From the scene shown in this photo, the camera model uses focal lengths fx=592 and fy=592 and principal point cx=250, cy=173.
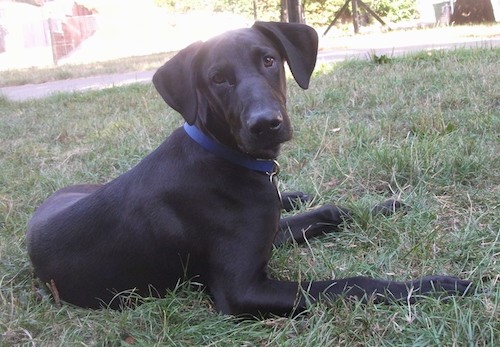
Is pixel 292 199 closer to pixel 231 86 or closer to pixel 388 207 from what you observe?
pixel 388 207

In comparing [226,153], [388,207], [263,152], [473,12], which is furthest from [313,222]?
[473,12]

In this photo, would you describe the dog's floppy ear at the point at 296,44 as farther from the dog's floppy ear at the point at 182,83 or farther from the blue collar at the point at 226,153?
the blue collar at the point at 226,153

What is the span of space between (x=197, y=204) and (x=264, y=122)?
43 cm

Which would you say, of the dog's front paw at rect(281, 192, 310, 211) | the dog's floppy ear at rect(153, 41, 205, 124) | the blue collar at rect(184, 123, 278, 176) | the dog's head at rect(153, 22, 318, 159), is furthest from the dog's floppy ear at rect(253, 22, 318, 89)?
the dog's front paw at rect(281, 192, 310, 211)

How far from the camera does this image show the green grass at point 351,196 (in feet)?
6.40

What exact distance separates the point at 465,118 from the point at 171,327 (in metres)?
2.74

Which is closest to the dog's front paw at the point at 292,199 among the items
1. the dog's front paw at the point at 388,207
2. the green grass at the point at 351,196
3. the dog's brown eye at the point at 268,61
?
the green grass at the point at 351,196

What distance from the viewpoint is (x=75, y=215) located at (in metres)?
2.45

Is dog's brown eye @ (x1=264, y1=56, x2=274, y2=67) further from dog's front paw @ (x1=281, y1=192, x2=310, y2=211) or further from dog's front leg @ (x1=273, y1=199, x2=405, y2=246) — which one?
dog's front paw @ (x1=281, y1=192, x2=310, y2=211)

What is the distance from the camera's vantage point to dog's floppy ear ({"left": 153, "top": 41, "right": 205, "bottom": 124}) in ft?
7.80

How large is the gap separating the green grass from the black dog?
13 cm

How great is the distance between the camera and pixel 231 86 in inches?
92.5

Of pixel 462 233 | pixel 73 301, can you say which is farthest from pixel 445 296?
pixel 73 301

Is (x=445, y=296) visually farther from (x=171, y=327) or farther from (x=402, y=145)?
(x=402, y=145)
